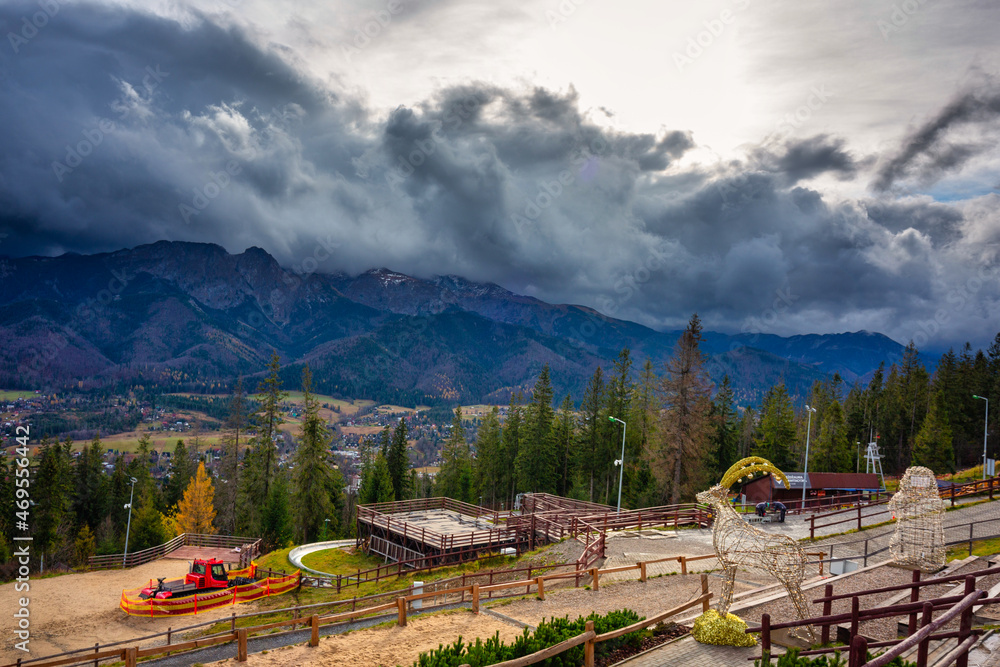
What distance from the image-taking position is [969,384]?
247 feet

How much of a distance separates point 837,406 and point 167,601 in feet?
258

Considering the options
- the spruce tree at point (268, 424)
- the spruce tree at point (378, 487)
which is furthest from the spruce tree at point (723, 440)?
the spruce tree at point (268, 424)

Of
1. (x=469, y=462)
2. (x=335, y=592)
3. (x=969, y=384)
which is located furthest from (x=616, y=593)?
(x=969, y=384)

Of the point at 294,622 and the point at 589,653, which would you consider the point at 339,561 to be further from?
the point at 589,653

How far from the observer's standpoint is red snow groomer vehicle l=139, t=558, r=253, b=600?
2872 centimetres

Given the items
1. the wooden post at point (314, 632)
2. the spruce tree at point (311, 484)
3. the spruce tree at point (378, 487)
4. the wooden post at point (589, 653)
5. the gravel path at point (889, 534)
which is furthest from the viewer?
the spruce tree at point (378, 487)

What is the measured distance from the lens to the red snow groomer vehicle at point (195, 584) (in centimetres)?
2872

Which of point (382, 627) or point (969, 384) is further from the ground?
point (969, 384)

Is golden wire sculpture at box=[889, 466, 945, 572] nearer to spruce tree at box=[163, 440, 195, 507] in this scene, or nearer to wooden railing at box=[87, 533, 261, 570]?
wooden railing at box=[87, 533, 261, 570]

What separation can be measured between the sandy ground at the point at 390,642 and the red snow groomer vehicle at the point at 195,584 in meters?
17.9

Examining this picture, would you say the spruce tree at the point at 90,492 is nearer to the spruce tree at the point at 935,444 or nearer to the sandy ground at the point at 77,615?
the sandy ground at the point at 77,615

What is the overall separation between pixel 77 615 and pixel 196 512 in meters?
42.6

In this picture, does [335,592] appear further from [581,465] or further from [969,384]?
[969,384]

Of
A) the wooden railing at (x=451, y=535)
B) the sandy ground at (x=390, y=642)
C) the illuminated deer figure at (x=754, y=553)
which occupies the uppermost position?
the illuminated deer figure at (x=754, y=553)
